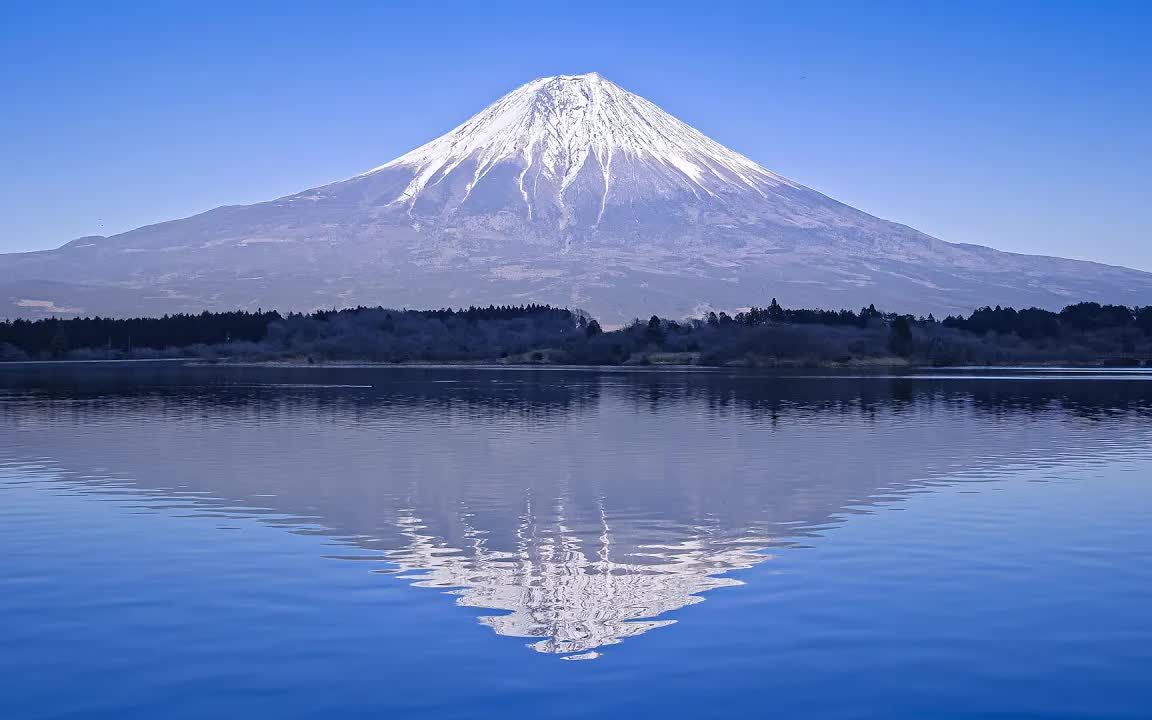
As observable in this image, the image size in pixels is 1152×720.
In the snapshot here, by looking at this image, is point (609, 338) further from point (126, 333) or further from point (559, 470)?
point (559, 470)

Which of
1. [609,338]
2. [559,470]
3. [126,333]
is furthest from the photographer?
[126,333]

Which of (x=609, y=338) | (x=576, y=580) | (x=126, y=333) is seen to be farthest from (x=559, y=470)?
(x=126, y=333)

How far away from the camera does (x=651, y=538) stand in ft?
54.7

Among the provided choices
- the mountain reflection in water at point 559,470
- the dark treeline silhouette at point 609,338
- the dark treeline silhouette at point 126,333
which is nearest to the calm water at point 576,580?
the mountain reflection in water at point 559,470

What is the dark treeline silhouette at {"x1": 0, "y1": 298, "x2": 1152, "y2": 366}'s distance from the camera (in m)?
145

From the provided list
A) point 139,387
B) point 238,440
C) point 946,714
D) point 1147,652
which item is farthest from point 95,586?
point 139,387

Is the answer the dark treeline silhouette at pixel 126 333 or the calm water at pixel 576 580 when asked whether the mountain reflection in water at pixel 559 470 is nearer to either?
the calm water at pixel 576 580

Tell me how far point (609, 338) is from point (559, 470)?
5385 inches

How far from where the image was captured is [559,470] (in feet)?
84.2

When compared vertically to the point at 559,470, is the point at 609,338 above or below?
above

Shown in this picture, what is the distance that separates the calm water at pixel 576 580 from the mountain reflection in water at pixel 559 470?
103mm

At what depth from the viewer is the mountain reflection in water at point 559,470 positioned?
14.1 metres

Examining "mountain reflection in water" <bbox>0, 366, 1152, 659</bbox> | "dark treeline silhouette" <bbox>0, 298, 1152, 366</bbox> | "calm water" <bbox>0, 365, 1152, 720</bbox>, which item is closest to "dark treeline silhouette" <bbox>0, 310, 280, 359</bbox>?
"dark treeline silhouette" <bbox>0, 298, 1152, 366</bbox>

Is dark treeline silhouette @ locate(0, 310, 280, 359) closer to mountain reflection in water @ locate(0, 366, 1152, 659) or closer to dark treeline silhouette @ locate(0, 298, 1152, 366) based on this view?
dark treeline silhouette @ locate(0, 298, 1152, 366)
